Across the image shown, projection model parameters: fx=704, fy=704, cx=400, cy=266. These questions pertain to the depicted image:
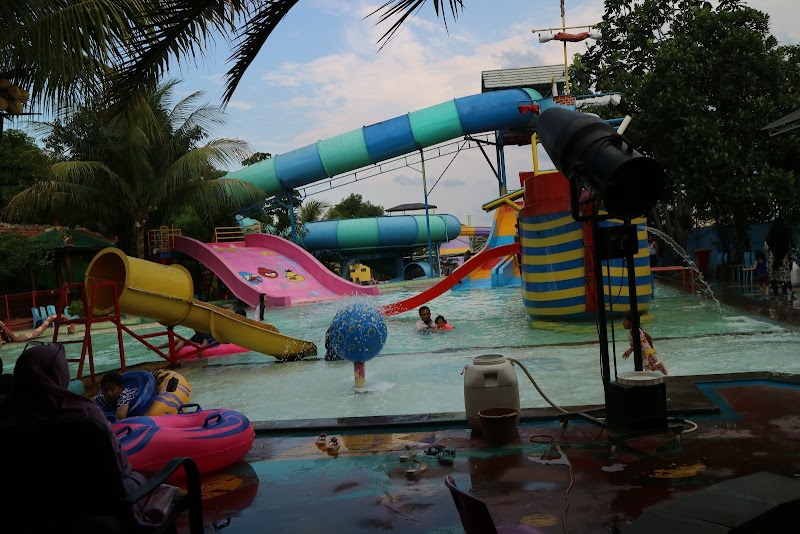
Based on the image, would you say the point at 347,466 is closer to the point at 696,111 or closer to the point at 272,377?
the point at 272,377

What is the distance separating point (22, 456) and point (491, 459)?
9.44 ft

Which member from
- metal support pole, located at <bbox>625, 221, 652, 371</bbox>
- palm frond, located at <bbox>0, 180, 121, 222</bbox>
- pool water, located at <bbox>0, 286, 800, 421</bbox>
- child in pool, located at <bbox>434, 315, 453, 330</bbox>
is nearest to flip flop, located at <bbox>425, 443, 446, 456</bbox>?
metal support pole, located at <bbox>625, 221, 652, 371</bbox>

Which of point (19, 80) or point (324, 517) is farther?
point (19, 80)

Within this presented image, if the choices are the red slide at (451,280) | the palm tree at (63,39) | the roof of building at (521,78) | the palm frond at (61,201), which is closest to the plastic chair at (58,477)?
the palm tree at (63,39)

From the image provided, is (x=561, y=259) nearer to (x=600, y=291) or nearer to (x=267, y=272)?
(x=600, y=291)

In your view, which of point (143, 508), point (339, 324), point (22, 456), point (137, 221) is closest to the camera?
point (22, 456)

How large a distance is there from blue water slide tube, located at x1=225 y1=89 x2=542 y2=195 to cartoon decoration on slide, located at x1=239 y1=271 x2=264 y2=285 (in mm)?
5428

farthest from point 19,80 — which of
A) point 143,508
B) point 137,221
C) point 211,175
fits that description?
point 211,175

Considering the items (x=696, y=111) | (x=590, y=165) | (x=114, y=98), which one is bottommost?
(x=590, y=165)

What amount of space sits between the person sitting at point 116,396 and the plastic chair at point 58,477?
310 cm

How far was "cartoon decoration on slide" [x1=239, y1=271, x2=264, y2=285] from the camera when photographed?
69.8 feet

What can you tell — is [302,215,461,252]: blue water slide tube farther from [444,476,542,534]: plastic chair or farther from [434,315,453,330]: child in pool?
[444,476,542,534]: plastic chair

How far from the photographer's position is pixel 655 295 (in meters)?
15.8

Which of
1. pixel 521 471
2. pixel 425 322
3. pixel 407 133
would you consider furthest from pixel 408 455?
pixel 407 133
